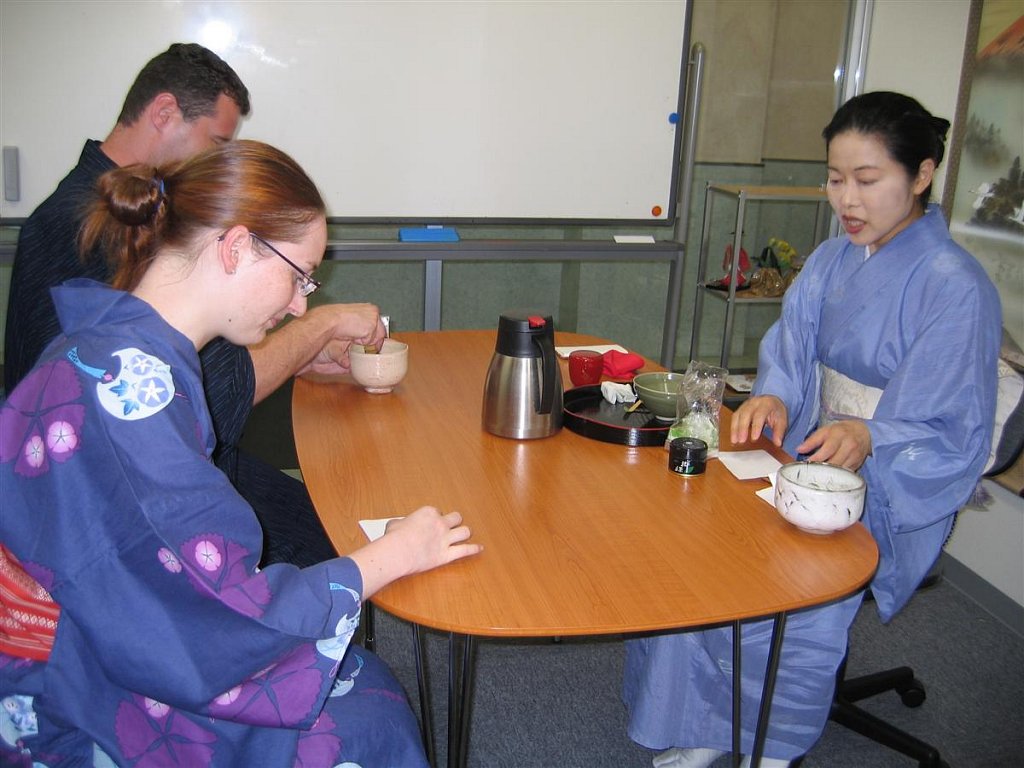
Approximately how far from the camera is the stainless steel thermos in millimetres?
1691

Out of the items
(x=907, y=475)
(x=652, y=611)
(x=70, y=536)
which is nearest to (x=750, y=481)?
(x=907, y=475)

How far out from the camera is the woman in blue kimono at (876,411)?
1715 mm

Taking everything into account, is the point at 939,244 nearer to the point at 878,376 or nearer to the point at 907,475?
the point at 878,376

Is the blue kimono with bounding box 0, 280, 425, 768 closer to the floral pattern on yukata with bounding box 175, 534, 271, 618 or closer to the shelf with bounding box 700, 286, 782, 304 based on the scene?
the floral pattern on yukata with bounding box 175, 534, 271, 618

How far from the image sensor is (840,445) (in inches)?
63.7

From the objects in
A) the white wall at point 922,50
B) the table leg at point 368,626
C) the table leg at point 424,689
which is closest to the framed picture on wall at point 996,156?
the white wall at point 922,50

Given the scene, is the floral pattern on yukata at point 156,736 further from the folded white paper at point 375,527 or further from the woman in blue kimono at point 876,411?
the woman in blue kimono at point 876,411

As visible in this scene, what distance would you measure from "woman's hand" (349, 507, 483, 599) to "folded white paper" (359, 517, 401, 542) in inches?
1.1

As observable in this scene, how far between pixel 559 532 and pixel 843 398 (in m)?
0.89

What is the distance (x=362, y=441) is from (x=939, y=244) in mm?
1177

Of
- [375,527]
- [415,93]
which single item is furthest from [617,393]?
[415,93]

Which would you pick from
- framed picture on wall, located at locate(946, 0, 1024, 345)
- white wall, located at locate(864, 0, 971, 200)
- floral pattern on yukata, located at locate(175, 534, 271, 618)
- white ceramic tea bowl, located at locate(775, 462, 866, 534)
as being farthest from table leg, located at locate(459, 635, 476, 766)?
white wall, located at locate(864, 0, 971, 200)

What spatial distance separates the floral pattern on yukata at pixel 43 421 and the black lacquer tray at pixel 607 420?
0.93 meters

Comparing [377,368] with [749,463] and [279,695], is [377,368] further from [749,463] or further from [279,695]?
[279,695]
